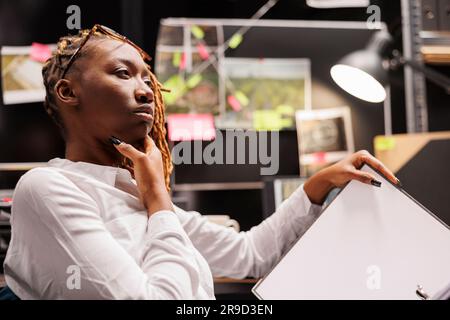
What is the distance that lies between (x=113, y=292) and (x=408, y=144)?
3.26ft

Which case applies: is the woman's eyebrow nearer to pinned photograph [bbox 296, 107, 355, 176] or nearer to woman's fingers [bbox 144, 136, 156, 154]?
woman's fingers [bbox 144, 136, 156, 154]

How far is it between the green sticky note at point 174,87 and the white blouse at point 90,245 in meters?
0.97

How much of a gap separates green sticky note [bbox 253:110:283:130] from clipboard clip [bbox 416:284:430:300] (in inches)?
39.3

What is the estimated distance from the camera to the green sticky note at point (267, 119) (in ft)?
5.76

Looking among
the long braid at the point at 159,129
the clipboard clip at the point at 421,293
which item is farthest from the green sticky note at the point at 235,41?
the clipboard clip at the point at 421,293

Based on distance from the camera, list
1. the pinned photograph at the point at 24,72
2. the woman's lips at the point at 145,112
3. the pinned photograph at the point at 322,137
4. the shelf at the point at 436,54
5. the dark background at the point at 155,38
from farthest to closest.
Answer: the pinned photograph at the point at 322,137, the shelf at the point at 436,54, the pinned photograph at the point at 24,72, the dark background at the point at 155,38, the woman's lips at the point at 145,112

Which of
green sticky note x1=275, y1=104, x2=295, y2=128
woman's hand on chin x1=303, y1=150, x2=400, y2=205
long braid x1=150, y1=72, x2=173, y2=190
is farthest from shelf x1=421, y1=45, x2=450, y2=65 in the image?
long braid x1=150, y1=72, x2=173, y2=190

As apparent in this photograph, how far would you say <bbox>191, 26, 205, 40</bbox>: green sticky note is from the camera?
1801mm

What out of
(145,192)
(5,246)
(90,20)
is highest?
(90,20)

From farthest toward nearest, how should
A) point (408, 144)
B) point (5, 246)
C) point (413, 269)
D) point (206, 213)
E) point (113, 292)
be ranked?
1. point (206, 213)
2. point (408, 144)
3. point (5, 246)
4. point (413, 269)
5. point (113, 292)

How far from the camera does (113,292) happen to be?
65cm

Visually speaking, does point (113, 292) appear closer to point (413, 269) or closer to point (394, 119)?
point (413, 269)

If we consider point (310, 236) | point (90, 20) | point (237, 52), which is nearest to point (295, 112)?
point (237, 52)

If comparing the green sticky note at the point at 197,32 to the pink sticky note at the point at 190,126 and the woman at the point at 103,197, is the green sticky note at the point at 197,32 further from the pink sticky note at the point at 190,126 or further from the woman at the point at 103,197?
the woman at the point at 103,197
